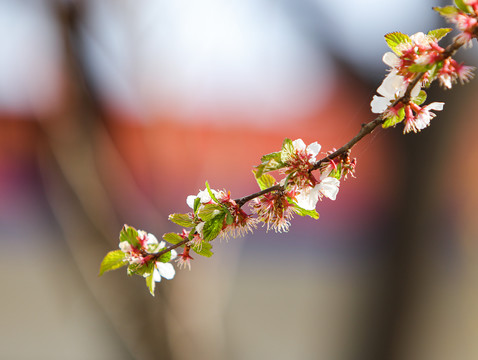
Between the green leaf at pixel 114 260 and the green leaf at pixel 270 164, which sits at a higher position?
the green leaf at pixel 114 260

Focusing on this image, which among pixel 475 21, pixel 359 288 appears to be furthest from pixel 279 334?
pixel 475 21

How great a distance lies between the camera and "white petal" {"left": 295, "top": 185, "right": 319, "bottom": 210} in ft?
0.86

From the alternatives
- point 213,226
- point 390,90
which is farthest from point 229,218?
point 390,90

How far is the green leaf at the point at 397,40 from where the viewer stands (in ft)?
0.80

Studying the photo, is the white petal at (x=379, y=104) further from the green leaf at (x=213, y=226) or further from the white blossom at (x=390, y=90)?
the green leaf at (x=213, y=226)

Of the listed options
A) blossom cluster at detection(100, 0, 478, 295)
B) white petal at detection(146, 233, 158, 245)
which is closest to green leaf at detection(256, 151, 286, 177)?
blossom cluster at detection(100, 0, 478, 295)

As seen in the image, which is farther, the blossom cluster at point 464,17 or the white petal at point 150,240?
the white petal at point 150,240

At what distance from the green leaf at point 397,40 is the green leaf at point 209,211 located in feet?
0.44

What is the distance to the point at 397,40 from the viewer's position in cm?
25

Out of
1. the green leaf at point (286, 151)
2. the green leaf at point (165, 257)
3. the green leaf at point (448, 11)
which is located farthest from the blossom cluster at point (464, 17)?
the green leaf at point (165, 257)

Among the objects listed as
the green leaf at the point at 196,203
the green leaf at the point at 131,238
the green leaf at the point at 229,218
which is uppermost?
the green leaf at the point at 131,238

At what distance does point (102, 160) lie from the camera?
136 centimetres

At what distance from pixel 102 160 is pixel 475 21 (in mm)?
1268

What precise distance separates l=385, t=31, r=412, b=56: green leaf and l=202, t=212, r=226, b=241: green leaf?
13 centimetres
